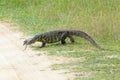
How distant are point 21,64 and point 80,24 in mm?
3714

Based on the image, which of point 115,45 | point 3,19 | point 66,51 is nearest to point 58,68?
point 66,51

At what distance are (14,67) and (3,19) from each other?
6.97 meters

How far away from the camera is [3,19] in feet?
50.3

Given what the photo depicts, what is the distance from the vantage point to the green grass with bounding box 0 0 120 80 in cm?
820

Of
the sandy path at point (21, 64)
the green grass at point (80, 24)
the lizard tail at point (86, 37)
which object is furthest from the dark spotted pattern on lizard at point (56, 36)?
the sandy path at point (21, 64)

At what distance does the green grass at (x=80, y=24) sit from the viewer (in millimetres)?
8203

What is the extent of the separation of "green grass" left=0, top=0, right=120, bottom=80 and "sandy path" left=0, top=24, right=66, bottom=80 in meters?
0.32

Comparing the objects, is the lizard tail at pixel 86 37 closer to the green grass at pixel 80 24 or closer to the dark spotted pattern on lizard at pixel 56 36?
the dark spotted pattern on lizard at pixel 56 36

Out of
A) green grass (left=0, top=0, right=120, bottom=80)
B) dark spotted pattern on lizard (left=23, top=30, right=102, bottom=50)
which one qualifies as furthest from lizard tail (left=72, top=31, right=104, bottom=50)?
green grass (left=0, top=0, right=120, bottom=80)

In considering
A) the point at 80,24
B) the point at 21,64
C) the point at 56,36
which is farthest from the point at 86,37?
the point at 21,64

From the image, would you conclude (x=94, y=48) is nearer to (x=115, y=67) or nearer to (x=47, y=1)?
(x=115, y=67)

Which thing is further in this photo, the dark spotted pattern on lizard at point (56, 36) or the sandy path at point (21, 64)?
the dark spotted pattern on lizard at point (56, 36)

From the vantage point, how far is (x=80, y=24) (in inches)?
478

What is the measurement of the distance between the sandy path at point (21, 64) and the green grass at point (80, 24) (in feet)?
1.04
